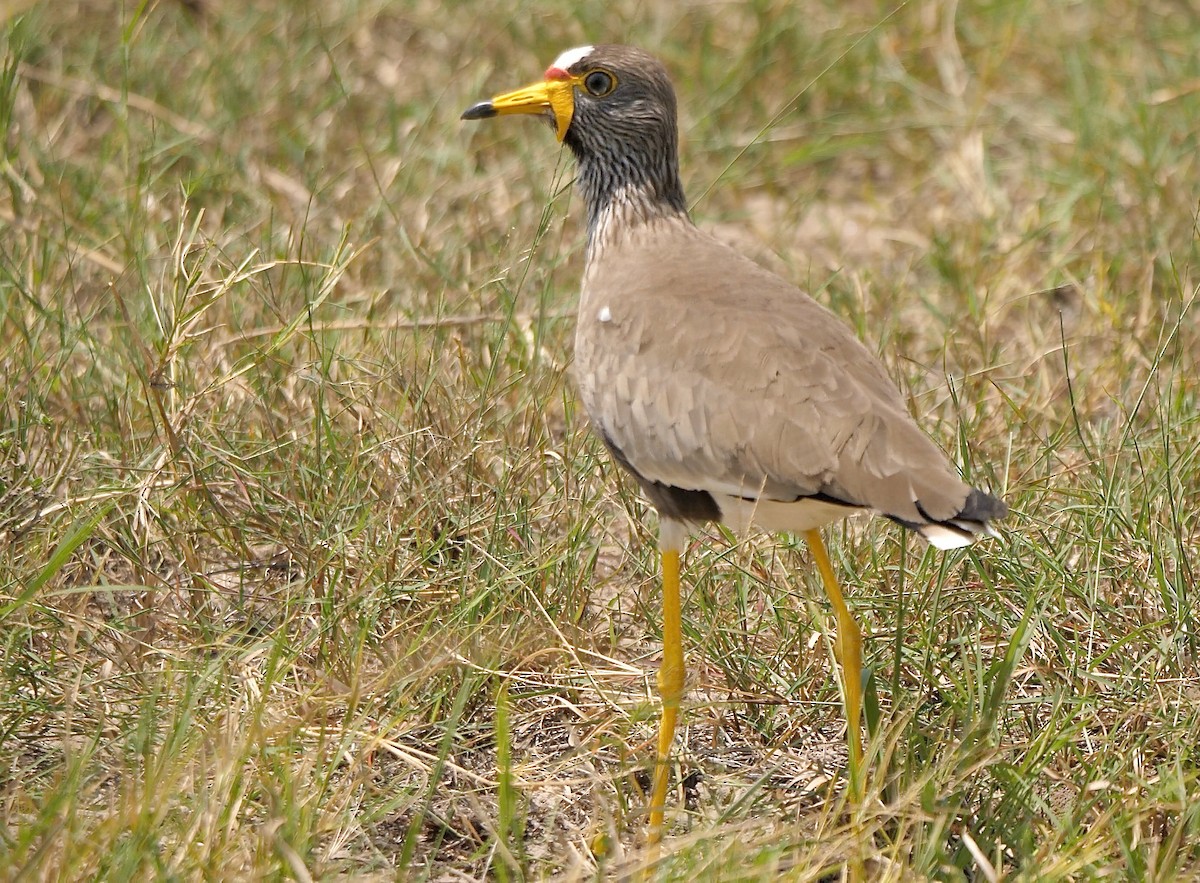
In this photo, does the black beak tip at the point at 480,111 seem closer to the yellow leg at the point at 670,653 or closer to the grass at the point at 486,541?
the grass at the point at 486,541

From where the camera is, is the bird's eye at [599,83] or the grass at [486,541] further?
the bird's eye at [599,83]

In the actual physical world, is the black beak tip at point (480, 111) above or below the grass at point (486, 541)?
above

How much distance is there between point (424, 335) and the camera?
4340 millimetres

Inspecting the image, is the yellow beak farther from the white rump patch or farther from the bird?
the white rump patch

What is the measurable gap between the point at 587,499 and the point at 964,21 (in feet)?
11.3

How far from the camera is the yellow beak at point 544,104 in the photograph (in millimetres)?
3863

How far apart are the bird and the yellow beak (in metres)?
0.13

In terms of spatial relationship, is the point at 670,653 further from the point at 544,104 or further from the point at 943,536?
the point at 544,104

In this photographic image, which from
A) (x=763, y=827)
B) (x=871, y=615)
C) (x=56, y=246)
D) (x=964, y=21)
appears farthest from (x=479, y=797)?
(x=964, y=21)

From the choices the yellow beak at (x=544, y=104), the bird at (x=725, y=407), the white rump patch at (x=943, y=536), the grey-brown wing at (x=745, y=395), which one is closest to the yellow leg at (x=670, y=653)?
the bird at (x=725, y=407)

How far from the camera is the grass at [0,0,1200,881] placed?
2.96 metres

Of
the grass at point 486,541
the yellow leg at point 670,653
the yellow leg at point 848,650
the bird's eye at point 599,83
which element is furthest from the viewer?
the bird's eye at point 599,83

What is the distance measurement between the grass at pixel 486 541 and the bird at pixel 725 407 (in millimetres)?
192

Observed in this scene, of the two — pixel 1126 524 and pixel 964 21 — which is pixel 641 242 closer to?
pixel 1126 524
